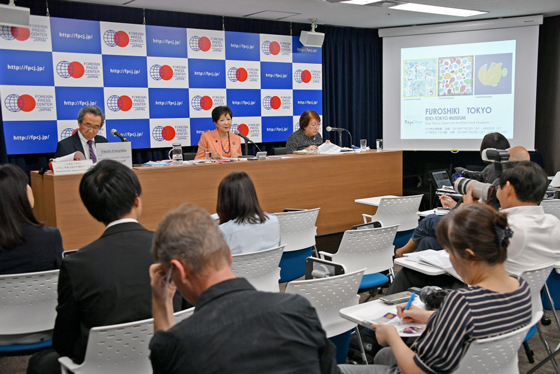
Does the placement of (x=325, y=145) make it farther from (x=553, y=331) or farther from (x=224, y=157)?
(x=553, y=331)

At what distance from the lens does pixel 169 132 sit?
20.9 ft

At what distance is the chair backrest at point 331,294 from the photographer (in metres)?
2.20

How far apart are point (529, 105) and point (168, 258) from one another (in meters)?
7.14

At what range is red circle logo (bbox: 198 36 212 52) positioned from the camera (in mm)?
6477

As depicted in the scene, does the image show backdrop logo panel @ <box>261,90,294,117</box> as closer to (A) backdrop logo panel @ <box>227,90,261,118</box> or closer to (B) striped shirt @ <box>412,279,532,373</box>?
(A) backdrop logo panel @ <box>227,90,261,118</box>

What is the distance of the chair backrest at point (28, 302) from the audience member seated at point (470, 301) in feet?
4.82

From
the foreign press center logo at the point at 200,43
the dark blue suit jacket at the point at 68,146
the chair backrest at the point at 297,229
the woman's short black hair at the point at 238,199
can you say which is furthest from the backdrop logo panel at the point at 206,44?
the woman's short black hair at the point at 238,199

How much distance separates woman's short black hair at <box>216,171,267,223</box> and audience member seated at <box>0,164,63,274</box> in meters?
0.89

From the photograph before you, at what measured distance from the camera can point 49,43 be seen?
5.44 meters

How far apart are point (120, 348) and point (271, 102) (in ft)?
18.7

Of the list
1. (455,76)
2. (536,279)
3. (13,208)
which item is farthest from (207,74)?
(536,279)

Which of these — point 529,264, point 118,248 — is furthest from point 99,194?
point 529,264

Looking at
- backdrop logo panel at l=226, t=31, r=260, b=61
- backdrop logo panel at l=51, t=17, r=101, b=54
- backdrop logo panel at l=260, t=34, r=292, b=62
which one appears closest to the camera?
backdrop logo panel at l=51, t=17, r=101, b=54

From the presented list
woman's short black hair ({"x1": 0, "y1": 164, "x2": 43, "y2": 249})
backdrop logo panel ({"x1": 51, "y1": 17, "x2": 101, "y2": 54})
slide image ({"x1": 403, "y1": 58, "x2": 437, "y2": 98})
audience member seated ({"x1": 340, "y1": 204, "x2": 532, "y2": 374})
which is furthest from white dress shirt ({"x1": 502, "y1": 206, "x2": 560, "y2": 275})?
slide image ({"x1": 403, "y1": 58, "x2": 437, "y2": 98})
